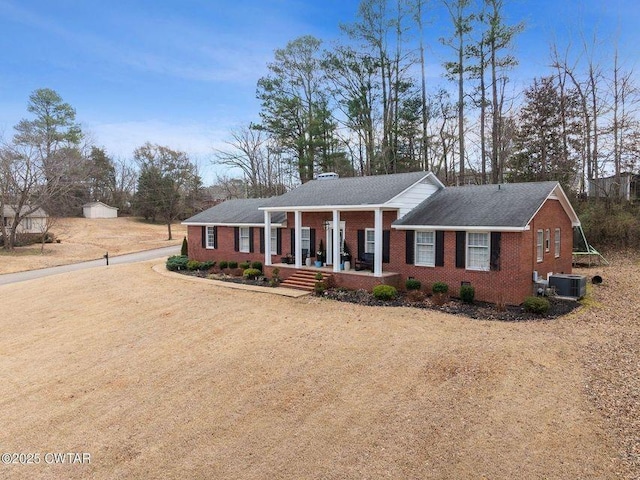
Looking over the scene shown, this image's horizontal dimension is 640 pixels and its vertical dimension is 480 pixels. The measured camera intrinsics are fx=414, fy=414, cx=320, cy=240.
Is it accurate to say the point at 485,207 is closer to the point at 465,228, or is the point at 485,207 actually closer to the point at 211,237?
the point at 465,228

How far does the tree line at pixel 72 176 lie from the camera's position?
35812 millimetres

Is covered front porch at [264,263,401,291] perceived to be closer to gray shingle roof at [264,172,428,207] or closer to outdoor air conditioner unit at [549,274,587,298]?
gray shingle roof at [264,172,428,207]

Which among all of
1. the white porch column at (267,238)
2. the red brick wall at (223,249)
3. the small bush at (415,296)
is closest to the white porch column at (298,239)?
the white porch column at (267,238)

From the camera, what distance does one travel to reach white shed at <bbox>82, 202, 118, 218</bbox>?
60.8 meters

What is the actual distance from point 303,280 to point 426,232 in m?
5.77

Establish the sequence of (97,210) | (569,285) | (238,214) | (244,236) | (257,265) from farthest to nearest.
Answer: (97,210)
(238,214)
(244,236)
(257,265)
(569,285)

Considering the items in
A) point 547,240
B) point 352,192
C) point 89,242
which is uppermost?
point 352,192

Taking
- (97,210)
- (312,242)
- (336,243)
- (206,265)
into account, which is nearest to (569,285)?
(336,243)

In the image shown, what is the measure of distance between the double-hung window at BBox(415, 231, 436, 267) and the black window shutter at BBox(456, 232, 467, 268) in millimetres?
981

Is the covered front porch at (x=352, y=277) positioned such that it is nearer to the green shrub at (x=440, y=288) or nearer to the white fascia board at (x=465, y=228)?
the green shrub at (x=440, y=288)

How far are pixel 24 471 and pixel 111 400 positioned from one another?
2.23 m

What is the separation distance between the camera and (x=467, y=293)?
49.0ft

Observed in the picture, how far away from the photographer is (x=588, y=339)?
11.0 m

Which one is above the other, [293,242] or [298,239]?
[298,239]
